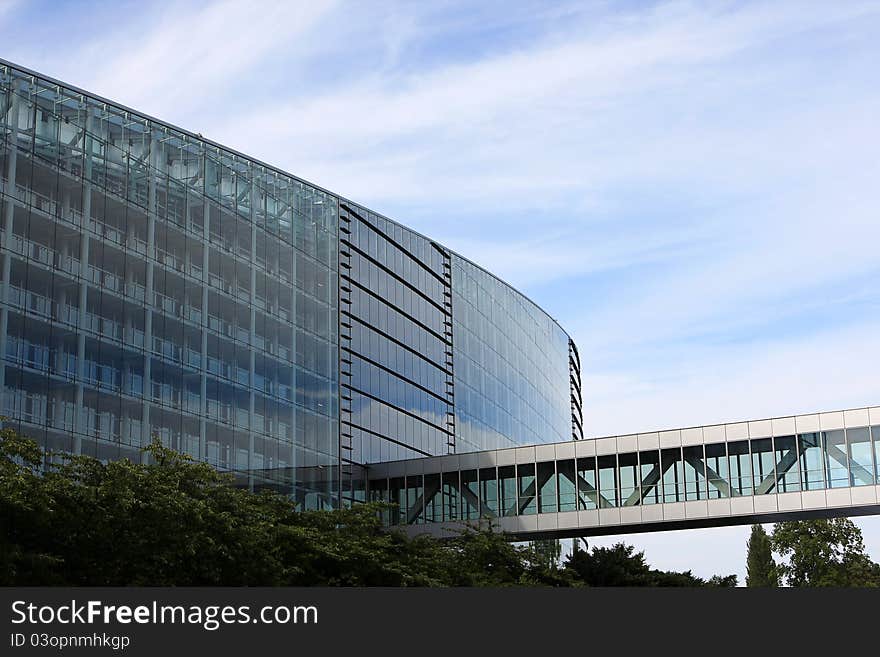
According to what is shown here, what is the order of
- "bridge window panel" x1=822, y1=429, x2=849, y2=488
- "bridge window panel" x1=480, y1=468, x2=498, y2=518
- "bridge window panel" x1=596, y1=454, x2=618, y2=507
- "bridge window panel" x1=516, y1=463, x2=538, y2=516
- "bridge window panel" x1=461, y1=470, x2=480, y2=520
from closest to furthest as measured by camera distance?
1. "bridge window panel" x1=822, y1=429, x2=849, y2=488
2. "bridge window panel" x1=596, y1=454, x2=618, y2=507
3. "bridge window panel" x1=516, y1=463, x2=538, y2=516
4. "bridge window panel" x1=480, y1=468, x2=498, y2=518
5. "bridge window panel" x1=461, y1=470, x2=480, y2=520

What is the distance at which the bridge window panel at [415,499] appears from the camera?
227 feet

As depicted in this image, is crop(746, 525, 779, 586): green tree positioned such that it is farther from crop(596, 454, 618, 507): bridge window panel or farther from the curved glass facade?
crop(596, 454, 618, 507): bridge window panel

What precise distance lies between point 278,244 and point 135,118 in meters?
10.7

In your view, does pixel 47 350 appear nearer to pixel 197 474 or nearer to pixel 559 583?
pixel 197 474

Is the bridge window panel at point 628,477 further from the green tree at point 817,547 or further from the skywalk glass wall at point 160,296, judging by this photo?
the green tree at point 817,547

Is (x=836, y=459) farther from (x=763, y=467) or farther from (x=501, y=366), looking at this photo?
(x=501, y=366)

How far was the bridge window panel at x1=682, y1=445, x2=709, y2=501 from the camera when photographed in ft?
198

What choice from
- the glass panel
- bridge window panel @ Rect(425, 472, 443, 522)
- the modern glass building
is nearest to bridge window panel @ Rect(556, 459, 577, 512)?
bridge window panel @ Rect(425, 472, 443, 522)

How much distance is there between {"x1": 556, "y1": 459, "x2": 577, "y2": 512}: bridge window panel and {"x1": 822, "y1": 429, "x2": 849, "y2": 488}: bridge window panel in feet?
41.9

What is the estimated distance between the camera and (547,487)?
65438 mm

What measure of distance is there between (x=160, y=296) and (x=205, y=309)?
2878mm

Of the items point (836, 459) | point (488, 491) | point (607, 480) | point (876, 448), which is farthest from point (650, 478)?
point (876, 448)

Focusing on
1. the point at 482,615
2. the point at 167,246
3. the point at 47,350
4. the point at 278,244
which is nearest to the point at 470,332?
the point at 278,244

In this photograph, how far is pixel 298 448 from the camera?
6150cm
